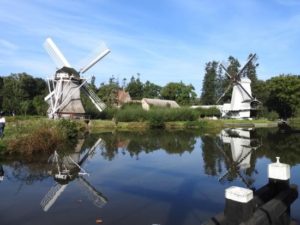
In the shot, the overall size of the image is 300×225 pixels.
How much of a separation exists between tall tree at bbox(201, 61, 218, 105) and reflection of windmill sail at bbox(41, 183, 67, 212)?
87.0 meters

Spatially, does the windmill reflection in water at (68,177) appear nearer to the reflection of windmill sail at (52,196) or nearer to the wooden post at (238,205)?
the reflection of windmill sail at (52,196)

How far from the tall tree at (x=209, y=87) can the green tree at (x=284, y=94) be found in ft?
75.5

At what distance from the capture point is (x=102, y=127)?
4884 centimetres

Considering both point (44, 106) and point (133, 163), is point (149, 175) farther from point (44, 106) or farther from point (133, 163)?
point (44, 106)

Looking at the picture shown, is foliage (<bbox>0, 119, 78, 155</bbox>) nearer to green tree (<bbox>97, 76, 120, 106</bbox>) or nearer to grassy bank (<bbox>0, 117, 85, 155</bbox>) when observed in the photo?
grassy bank (<bbox>0, 117, 85, 155</bbox>)

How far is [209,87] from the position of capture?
98.7 m

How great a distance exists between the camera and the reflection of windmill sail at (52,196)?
9.77m

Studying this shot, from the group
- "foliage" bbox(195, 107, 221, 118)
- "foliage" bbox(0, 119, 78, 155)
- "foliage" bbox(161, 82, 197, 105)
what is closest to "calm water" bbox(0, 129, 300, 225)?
"foliage" bbox(0, 119, 78, 155)

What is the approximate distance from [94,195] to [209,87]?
3548 inches

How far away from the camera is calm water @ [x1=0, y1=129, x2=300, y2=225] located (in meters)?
8.81

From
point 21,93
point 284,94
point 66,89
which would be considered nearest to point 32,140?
point 66,89

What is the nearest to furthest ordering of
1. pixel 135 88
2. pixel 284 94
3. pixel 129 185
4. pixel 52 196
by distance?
pixel 52 196 → pixel 129 185 → pixel 284 94 → pixel 135 88

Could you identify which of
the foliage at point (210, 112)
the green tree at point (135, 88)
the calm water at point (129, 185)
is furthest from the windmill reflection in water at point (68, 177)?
the green tree at point (135, 88)

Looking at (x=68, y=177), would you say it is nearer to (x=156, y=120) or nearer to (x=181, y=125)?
(x=156, y=120)
